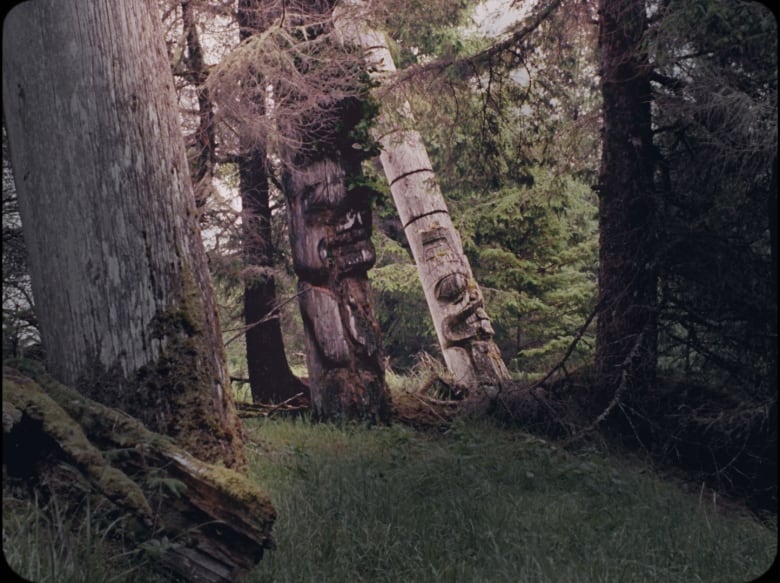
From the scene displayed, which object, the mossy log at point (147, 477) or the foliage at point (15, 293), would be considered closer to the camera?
the mossy log at point (147, 477)

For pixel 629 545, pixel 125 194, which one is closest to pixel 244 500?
pixel 125 194

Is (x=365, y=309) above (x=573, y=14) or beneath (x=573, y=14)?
beneath

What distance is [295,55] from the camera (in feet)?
28.7

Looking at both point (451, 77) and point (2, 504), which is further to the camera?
point (451, 77)

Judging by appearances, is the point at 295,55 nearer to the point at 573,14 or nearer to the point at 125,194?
the point at 573,14

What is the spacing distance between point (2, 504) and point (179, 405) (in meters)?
1.64

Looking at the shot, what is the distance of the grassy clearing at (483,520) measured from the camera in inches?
178

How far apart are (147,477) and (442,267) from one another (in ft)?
26.8

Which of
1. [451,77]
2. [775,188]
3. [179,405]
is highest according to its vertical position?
[451,77]

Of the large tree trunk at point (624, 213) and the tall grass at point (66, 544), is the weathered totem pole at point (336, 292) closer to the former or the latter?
the large tree trunk at point (624, 213)

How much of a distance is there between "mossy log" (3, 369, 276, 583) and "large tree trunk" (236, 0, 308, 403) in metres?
6.41

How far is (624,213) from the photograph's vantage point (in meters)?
8.40

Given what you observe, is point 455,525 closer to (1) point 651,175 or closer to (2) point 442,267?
(1) point 651,175

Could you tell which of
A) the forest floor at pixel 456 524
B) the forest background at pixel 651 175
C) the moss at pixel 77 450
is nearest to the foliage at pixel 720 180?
the forest background at pixel 651 175
